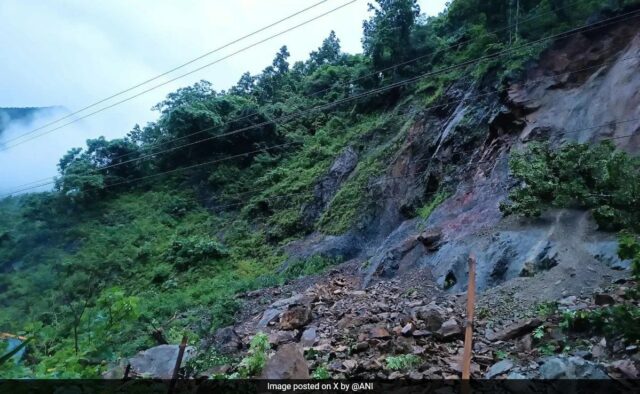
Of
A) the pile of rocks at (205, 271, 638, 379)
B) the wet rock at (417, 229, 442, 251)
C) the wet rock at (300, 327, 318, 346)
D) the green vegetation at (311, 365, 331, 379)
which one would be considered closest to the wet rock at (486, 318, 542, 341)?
the pile of rocks at (205, 271, 638, 379)

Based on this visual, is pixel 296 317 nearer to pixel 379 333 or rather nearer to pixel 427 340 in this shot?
pixel 379 333

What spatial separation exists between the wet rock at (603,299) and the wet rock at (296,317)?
4.71 metres

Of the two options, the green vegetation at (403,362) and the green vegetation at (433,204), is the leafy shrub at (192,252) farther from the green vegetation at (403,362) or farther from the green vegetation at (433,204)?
the green vegetation at (403,362)

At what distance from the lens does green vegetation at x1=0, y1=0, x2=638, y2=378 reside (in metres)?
12.5

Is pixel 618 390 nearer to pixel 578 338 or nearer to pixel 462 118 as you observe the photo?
pixel 578 338

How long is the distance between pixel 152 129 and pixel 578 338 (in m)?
24.2

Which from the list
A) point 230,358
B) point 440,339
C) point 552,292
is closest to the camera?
point 440,339

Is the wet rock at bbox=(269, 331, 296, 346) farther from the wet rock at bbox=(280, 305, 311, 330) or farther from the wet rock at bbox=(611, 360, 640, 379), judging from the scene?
the wet rock at bbox=(611, 360, 640, 379)

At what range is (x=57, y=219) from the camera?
20016 millimetres

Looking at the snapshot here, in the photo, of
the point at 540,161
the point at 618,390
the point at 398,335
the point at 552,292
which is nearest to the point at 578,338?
the point at 618,390

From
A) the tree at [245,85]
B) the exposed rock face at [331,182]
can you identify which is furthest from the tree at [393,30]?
the tree at [245,85]

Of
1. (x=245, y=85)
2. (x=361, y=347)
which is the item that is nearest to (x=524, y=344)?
(x=361, y=347)

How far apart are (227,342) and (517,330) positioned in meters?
4.99

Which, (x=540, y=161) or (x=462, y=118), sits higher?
(x=462, y=118)
